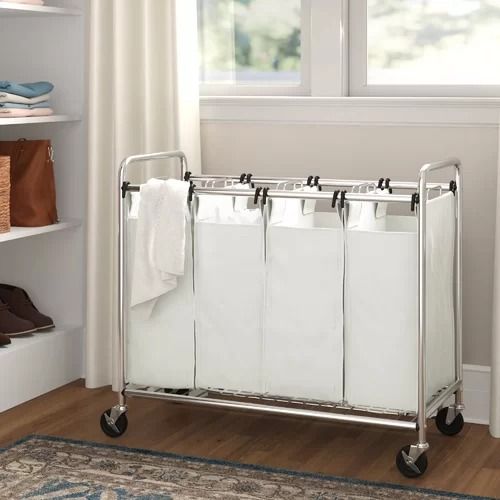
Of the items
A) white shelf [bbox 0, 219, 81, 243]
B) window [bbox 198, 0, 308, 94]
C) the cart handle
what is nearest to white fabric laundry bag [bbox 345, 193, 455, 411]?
the cart handle

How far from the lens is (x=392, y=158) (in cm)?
317

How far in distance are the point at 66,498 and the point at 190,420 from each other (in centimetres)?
65

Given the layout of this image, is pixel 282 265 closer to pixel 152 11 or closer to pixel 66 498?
pixel 66 498

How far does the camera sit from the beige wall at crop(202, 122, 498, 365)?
10.0 feet

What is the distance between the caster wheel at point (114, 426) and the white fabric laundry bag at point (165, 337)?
0.37 feet

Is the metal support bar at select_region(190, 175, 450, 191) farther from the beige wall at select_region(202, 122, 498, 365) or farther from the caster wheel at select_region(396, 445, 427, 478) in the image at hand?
the caster wheel at select_region(396, 445, 427, 478)

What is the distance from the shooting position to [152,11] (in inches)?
129

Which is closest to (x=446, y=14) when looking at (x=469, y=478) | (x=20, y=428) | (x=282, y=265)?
(x=282, y=265)

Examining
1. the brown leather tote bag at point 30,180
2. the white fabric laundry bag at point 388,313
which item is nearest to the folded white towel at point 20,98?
the brown leather tote bag at point 30,180

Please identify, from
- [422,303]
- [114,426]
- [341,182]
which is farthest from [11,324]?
[422,303]

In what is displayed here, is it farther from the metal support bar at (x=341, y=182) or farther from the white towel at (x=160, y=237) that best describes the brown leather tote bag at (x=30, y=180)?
the white towel at (x=160, y=237)

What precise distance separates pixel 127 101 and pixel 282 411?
3.88ft

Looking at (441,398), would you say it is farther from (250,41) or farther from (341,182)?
(250,41)

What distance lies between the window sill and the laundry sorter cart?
0.22 m
